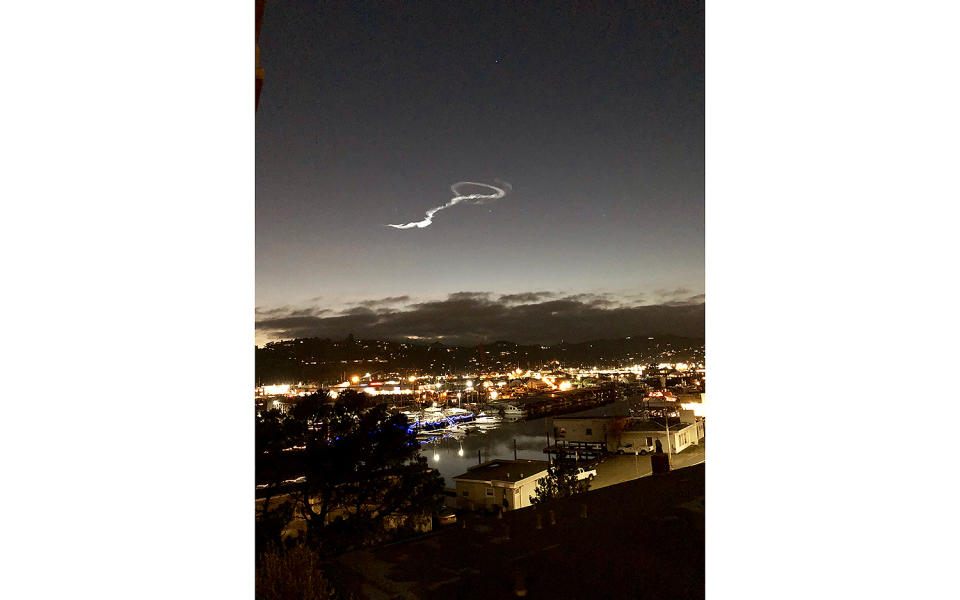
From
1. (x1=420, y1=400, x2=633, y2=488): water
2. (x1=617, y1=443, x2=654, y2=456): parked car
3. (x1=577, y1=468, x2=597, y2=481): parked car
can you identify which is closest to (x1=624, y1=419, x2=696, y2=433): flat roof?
(x1=617, y1=443, x2=654, y2=456): parked car

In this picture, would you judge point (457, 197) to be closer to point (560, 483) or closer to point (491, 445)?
point (491, 445)

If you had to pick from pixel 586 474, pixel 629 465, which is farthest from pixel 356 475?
pixel 629 465

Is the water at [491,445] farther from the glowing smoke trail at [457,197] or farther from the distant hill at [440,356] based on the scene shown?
the glowing smoke trail at [457,197]

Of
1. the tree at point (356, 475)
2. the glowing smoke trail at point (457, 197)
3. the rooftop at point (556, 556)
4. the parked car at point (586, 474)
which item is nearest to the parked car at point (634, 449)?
the parked car at point (586, 474)

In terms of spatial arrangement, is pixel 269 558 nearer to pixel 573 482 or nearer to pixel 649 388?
pixel 573 482
